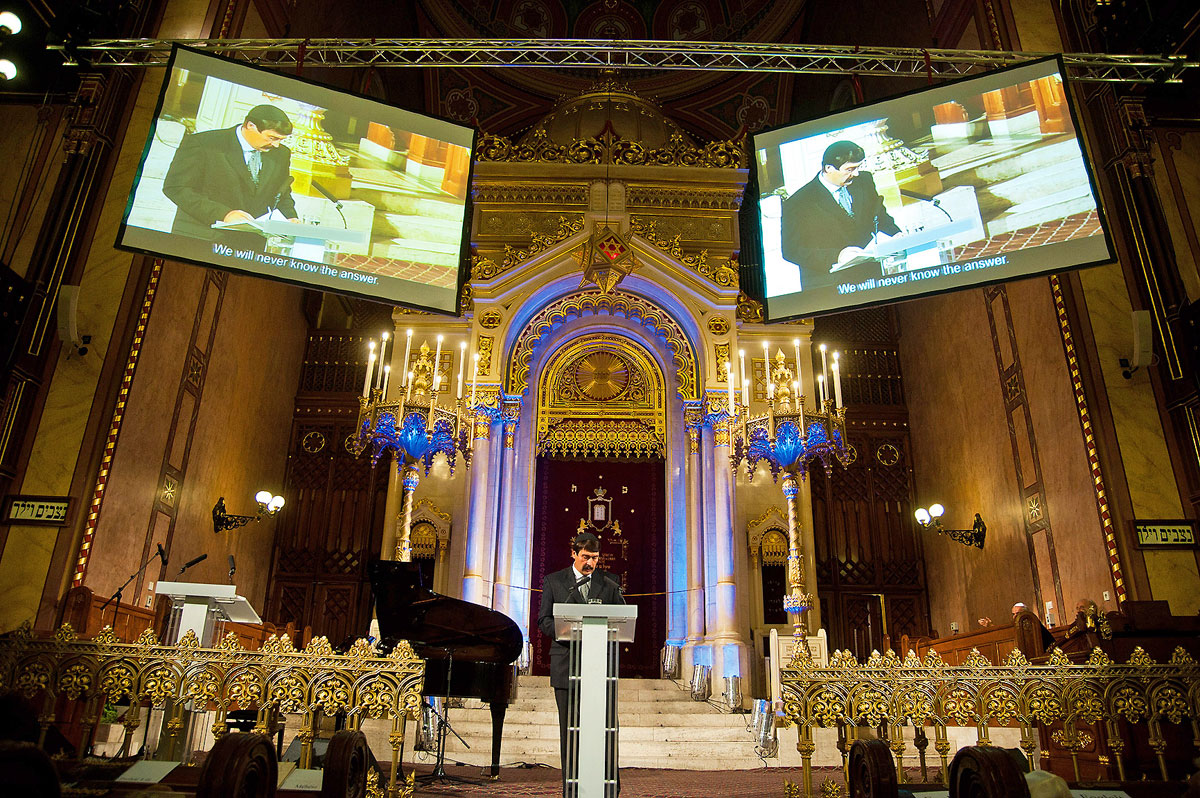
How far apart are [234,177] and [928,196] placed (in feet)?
25.0

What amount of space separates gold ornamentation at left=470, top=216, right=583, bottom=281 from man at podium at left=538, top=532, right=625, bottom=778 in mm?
7641

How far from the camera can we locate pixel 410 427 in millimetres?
10281

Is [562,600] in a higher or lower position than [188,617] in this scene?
higher

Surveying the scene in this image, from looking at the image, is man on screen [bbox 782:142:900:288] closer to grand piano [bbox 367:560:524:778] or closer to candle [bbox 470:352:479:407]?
candle [bbox 470:352:479:407]

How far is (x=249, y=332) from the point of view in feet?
40.4

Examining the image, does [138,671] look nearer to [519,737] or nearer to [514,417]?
[519,737]

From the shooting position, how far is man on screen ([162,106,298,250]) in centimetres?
830

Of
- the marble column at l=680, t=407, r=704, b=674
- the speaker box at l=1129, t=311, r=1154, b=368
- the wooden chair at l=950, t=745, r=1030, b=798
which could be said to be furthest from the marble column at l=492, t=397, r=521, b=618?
the wooden chair at l=950, t=745, r=1030, b=798

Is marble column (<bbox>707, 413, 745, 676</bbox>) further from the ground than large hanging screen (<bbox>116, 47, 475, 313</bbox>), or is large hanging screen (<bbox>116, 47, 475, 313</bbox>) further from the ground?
large hanging screen (<bbox>116, 47, 475, 313</bbox>)

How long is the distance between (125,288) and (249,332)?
3549mm

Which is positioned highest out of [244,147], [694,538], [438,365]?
[244,147]

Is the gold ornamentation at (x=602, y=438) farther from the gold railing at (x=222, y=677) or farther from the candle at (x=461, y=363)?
the gold railing at (x=222, y=677)

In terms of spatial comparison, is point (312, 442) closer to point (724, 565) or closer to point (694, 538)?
point (694, 538)

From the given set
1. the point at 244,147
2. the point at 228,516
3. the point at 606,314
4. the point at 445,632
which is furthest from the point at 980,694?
the point at 228,516
